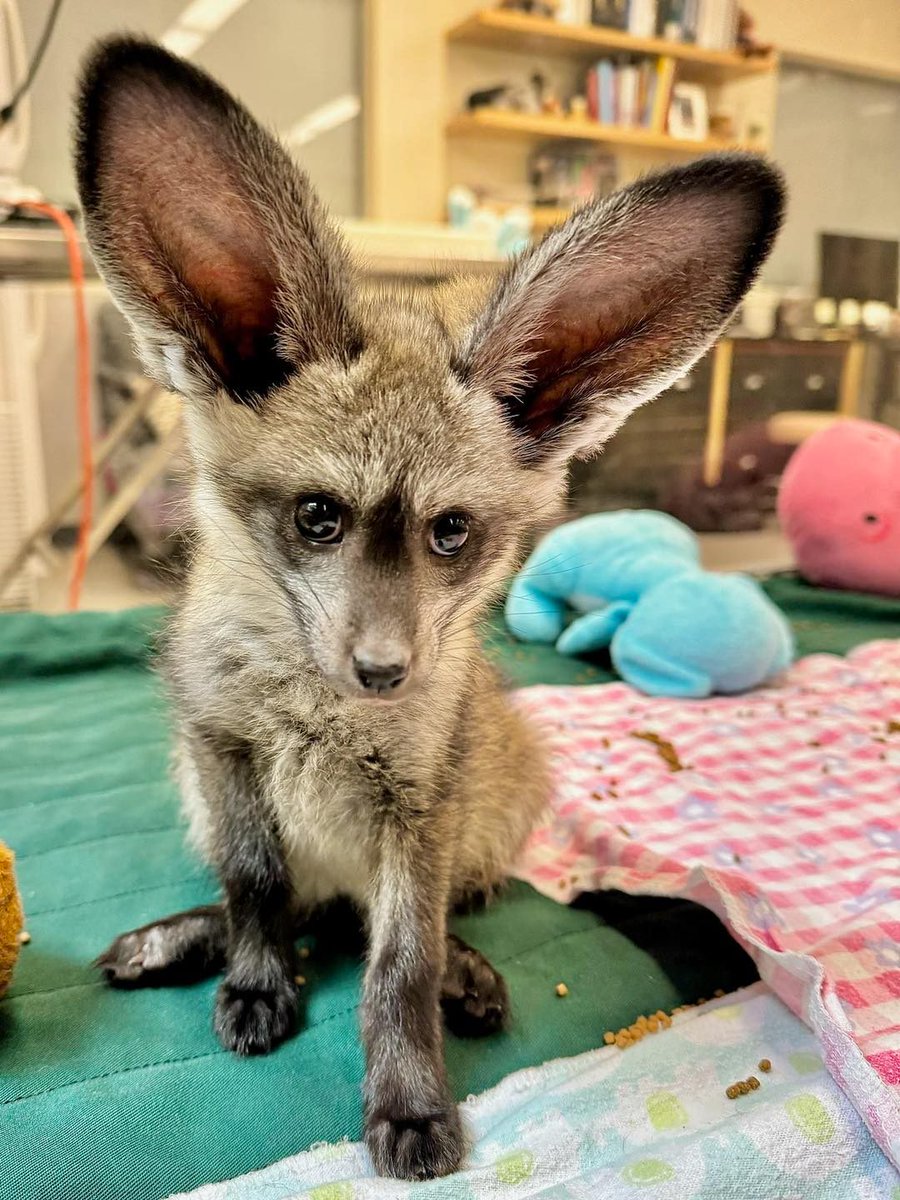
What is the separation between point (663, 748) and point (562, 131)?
359cm

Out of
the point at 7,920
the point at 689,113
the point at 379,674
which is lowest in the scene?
the point at 7,920

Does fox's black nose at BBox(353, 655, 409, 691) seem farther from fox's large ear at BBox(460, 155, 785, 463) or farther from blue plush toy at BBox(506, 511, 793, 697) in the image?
blue plush toy at BBox(506, 511, 793, 697)

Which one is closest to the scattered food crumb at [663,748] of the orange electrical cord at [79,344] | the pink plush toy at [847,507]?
the pink plush toy at [847,507]

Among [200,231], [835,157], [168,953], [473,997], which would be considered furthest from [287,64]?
[473,997]

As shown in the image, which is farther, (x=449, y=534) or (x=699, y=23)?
(x=699, y=23)

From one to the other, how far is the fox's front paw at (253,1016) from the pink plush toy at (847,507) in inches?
89.4

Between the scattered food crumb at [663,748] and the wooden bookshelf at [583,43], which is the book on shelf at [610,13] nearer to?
the wooden bookshelf at [583,43]

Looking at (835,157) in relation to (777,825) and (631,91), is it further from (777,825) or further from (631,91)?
(777,825)

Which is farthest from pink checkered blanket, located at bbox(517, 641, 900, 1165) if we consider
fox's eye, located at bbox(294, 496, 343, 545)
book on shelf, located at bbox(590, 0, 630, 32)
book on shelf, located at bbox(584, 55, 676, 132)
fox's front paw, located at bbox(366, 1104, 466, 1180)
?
book on shelf, located at bbox(590, 0, 630, 32)

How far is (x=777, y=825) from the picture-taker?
1.51 metres

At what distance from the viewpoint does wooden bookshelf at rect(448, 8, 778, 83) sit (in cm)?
414

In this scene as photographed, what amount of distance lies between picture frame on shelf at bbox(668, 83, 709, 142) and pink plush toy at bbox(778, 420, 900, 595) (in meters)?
2.23

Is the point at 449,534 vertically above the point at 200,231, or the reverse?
the point at 200,231

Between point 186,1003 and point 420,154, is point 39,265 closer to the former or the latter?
point 186,1003
